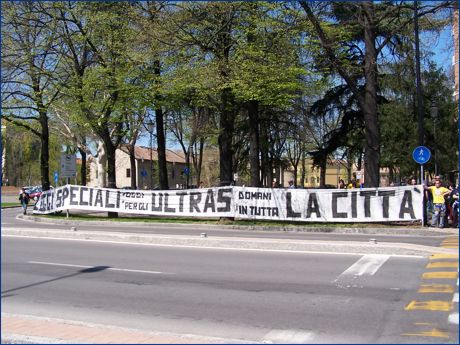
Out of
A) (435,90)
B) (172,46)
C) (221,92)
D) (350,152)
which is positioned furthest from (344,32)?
(435,90)

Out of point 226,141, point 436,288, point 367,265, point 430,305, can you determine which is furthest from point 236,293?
point 226,141

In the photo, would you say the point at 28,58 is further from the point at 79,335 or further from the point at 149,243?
the point at 79,335

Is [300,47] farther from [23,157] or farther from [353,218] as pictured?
[23,157]

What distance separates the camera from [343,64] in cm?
2433

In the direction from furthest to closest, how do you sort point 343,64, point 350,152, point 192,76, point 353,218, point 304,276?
1. point 350,152
2. point 343,64
3. point 192,76
4. point 353,218
5. point 304,276

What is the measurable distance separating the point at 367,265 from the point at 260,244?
3.42m

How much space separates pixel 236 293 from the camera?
8648mm

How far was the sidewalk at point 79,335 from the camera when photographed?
5.57 meters

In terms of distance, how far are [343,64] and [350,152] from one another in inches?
694

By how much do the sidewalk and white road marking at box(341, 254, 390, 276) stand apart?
15.9ft

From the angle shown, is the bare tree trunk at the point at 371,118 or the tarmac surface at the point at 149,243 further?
the bare tree trunk at the point at 371,118

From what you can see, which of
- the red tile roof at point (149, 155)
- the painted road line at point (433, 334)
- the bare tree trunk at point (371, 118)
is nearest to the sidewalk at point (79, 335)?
the painted road line at point (433, 334)

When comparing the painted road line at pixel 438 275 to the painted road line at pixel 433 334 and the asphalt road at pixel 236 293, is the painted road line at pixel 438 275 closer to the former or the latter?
the asphalt road at pixel 236 293

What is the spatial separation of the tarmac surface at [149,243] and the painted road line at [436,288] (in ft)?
2.00
